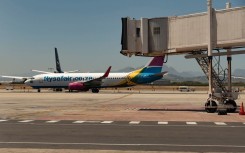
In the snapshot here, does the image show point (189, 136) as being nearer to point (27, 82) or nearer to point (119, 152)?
point (119, 152)

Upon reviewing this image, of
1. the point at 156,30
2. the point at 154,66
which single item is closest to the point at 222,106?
the point at 156,30

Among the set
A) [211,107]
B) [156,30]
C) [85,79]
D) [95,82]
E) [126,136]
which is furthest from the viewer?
[85,79]

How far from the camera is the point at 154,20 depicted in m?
33.4

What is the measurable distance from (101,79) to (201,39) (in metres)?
58.5

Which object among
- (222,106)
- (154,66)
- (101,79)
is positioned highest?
(154,66)

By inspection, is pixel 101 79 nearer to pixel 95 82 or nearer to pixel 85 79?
pixel 95 82

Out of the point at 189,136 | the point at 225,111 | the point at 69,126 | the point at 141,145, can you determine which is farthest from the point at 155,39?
the point at 141,145

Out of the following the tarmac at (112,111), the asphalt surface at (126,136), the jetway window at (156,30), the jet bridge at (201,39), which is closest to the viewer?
the asphalt surface at (126,136)

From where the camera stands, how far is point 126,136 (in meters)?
17.4

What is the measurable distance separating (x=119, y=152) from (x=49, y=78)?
266 ft

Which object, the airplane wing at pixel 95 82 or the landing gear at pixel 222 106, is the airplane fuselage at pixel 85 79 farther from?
the landing gear at pixel 222 106

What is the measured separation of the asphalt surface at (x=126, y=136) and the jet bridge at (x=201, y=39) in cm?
901

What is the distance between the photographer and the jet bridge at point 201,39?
29.8 metres

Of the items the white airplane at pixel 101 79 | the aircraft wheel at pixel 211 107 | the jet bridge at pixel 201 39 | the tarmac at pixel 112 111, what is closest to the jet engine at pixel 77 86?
the white airplane at pixel 101 79
